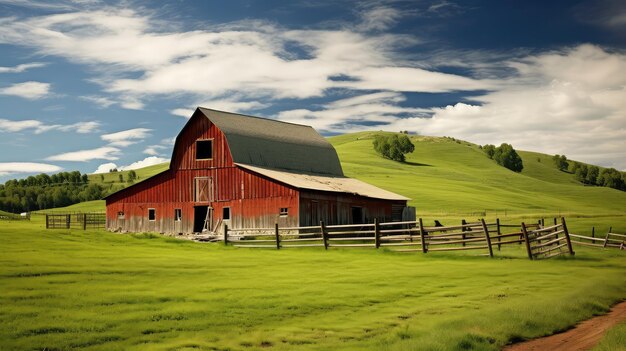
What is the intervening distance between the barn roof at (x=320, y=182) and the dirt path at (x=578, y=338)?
31.2 metres

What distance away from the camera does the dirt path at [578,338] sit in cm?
1362

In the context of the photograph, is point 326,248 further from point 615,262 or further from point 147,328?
point 147,328

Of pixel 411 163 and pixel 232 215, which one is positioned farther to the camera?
pixel 411 163

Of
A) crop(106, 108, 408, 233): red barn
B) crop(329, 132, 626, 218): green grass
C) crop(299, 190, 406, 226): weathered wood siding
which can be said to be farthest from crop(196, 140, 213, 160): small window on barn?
crop(329, 132, 626, 218): green grass

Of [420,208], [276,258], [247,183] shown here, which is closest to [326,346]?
[276,258]

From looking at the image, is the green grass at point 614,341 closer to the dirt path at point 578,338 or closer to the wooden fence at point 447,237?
the dirt path at point 578,338

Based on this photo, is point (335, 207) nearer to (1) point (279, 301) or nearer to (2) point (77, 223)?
(2) point (77, 223)

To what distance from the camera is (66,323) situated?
1348 centimetres

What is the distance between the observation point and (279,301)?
674 inches

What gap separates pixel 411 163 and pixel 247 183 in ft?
408

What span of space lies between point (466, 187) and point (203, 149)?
8410 centimetres

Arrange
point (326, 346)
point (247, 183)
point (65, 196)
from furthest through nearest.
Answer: point (65, 196) < point (247, 183) < point (326, 346)

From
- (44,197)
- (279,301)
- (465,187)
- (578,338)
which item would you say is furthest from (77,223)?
(44,197)

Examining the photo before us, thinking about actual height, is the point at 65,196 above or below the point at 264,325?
above
